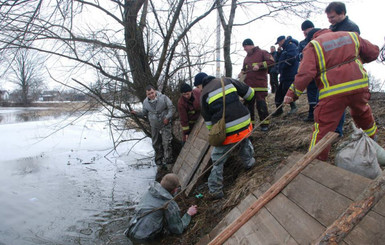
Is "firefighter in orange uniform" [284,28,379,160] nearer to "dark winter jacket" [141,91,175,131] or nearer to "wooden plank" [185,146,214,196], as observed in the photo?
"wooden plank" [185,146,214,196]

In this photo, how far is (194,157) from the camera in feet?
16.9

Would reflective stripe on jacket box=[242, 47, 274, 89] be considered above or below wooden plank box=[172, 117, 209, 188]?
above

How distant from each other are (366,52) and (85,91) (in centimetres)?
555

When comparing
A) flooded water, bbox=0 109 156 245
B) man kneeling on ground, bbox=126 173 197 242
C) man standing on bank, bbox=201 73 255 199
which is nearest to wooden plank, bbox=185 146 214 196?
man standing on bank, bbox=201 73 255 199

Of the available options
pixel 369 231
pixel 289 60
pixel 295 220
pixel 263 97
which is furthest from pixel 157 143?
pixel 369 231

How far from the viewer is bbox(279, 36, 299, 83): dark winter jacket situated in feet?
18.2

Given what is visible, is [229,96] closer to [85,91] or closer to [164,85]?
[164,85]

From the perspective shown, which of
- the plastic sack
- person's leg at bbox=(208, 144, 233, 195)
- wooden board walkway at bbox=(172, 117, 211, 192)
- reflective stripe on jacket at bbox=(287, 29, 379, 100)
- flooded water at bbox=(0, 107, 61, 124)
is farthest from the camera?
flooded water at bbox=(0, 107, 61, 124)

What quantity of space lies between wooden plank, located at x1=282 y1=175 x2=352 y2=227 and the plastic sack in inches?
18.7

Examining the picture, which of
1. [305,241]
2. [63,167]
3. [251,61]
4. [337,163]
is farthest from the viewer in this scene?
[63,167]

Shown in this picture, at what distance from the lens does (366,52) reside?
291 centimetres

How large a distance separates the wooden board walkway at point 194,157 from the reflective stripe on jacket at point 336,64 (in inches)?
95.1

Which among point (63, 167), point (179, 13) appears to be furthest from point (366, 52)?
point (63, 167)

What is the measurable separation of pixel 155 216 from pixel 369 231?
269cm
